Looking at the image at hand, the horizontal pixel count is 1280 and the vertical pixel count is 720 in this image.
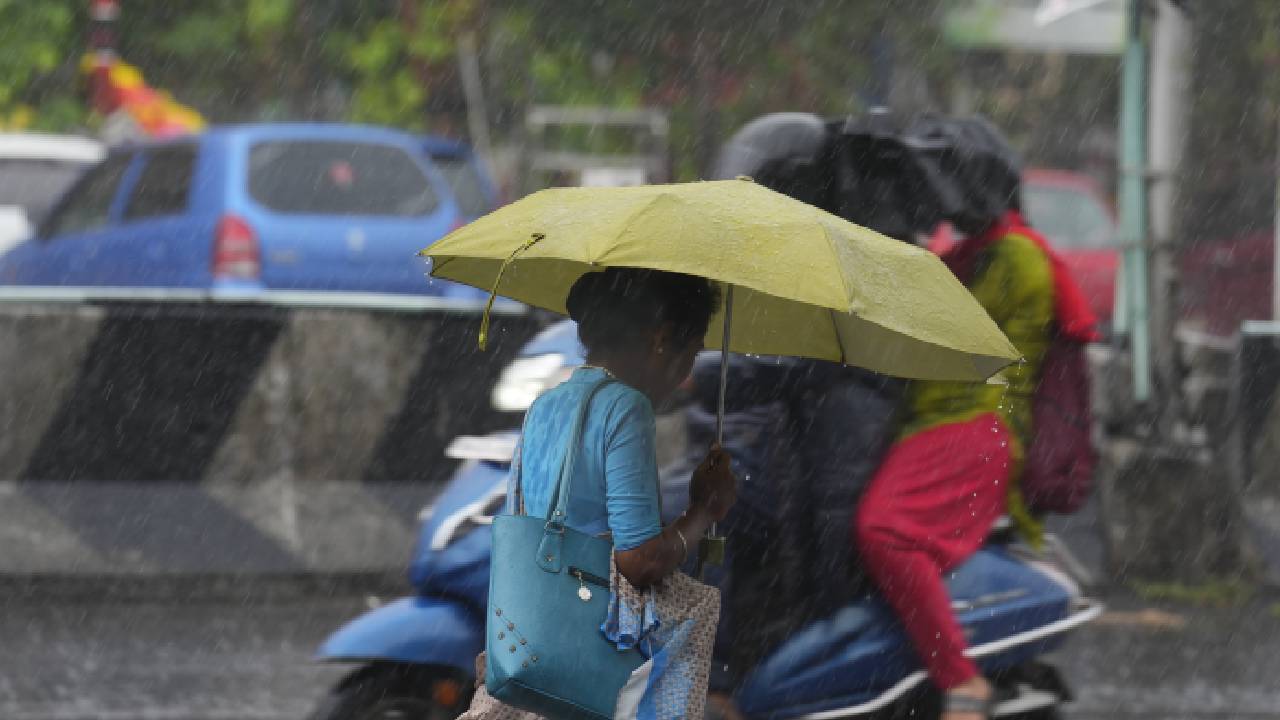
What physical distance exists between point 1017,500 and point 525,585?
1.72 m

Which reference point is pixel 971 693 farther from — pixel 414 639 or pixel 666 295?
pixel 666 295

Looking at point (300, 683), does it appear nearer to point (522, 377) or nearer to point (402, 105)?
point (522, 377)

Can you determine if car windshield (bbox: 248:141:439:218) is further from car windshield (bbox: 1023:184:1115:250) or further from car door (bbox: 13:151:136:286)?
car windshield (bbox: 1023:184:1115:250)

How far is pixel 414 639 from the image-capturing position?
172 inches

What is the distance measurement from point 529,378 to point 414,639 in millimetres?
671

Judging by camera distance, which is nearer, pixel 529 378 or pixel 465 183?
pixel 529 378

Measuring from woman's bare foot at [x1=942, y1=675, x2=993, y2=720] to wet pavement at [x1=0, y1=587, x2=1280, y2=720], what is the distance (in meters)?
2.25

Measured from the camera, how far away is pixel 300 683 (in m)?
6.90

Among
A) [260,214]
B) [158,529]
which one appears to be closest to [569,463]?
[158,529]

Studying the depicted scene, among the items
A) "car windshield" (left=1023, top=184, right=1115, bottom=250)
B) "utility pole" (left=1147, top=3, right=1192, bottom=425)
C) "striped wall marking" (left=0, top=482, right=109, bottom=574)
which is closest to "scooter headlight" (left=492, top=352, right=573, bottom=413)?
"striped wall marking" (left=0, top=482, right=109, bottom=574)

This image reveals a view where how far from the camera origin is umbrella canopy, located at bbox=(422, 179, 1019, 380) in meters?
3.14

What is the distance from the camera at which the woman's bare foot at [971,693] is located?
174 inches

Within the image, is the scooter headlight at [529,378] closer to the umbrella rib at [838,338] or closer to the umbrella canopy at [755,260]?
the umbrella canopy at [755,260]

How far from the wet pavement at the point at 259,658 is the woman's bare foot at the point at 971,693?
2246 millimetres
